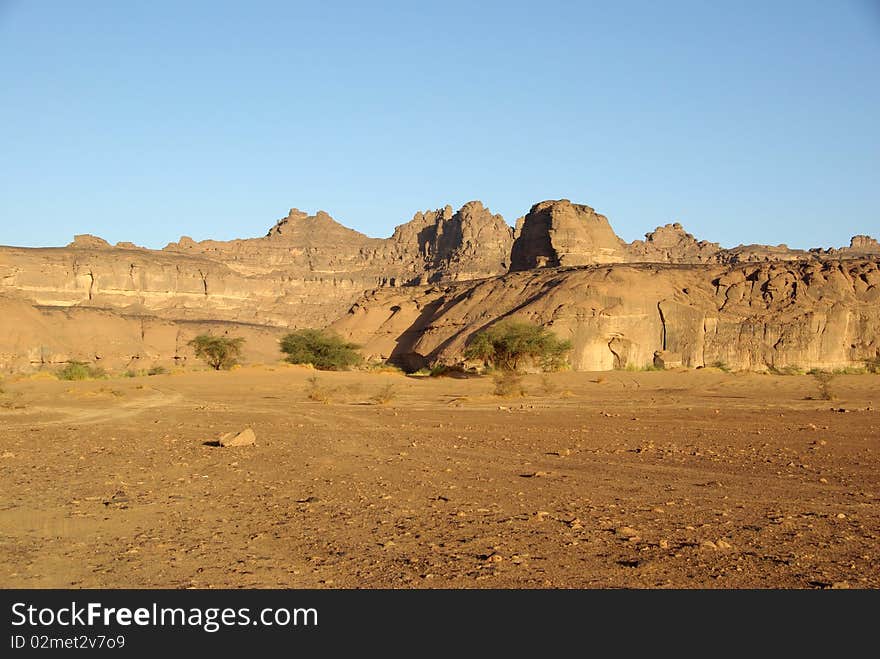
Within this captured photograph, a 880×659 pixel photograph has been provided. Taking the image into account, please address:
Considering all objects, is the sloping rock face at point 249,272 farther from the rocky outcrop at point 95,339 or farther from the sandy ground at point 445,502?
the sandy ground at point 445,502

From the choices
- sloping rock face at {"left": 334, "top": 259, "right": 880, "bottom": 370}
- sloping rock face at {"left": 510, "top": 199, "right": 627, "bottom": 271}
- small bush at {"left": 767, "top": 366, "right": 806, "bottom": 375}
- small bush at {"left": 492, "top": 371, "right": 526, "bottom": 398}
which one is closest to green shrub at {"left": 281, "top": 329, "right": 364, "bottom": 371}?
sloping rock face at {"left": 334, "top": 259, "right": 880, "bottom": 370}

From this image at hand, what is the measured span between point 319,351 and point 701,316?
2516cm

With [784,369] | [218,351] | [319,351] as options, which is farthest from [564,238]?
[218,351]

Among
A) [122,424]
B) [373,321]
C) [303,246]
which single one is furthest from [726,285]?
[303,246]

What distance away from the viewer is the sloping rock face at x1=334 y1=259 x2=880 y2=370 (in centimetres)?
4969

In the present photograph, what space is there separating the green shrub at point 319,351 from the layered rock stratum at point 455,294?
6.22 meters

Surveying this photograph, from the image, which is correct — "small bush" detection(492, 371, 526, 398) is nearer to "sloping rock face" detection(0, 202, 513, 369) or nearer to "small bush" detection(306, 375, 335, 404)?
"small bush" detection(306, 375, 335, 404)

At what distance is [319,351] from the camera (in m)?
49.8

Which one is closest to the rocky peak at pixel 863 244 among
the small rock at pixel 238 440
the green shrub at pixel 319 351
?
the green shrub at pixel 319 351

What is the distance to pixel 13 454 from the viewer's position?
1248 cm

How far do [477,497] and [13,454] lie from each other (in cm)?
812

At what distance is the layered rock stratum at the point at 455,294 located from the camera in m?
50.7

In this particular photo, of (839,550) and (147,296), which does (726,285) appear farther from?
(147,296)

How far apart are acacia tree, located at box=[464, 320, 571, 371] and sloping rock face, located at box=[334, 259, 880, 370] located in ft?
23.5
